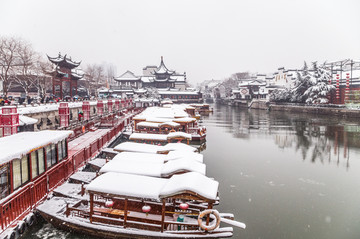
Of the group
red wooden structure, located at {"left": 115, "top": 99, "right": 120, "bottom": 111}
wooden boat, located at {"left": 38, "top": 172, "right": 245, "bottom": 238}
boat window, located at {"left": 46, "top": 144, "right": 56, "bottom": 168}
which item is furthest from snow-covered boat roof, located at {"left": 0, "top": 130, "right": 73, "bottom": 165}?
red wooden structure, located at {"left": 115, "top": 99, "right": 120, "bottom": 111}

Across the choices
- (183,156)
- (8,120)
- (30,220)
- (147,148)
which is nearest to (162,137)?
(147,148)

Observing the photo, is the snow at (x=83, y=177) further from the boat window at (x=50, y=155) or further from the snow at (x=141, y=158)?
the snow at (x=141, y=158)

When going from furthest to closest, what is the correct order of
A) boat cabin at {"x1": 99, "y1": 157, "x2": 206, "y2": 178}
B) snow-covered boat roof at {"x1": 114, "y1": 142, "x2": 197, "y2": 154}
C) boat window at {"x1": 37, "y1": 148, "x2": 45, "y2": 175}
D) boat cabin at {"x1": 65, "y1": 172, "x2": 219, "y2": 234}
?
snow-covered boat roof at {"x1": 114, "y1": 142, "x2": 197, "y2": 154}
boat window at {"x1": 37, "y1": 148, "x2": 45, "y2": 175}
boat cabin at {"x1": 99, "y1": 157, "x2": 206, "y2": 178}
boat cabin at {"x1": 65, "y1": 172, "x2": 219, "y2": 234}

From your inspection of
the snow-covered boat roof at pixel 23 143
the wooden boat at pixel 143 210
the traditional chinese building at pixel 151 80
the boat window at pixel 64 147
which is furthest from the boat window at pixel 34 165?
the traditional chinese building at pixel 151 80

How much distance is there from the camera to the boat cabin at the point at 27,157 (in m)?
8.12

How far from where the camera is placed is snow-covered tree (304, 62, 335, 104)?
5183cm

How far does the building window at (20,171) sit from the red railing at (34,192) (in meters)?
0.41

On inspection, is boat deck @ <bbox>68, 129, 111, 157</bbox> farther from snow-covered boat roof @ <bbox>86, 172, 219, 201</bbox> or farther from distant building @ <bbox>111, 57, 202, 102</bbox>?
distant building @ <bbox>111, 57, 202, 102</bbox>

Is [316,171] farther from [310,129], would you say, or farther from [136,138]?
[310,129]

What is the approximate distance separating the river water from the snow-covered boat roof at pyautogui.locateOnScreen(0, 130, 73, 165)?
8.46 ft

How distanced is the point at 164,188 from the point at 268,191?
7.70 m

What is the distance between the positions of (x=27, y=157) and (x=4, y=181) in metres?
1.24

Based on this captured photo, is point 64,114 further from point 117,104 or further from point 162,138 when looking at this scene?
Result: point 117,104

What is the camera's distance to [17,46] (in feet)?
109
